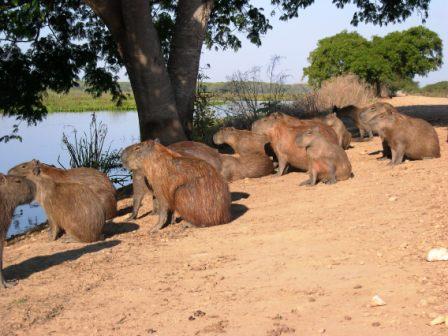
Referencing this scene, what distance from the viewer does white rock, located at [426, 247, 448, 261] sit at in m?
4.59

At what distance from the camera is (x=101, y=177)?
27.7 ft

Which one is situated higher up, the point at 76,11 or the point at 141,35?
the point at 76,11

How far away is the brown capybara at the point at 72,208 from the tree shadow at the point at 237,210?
60.7 inches

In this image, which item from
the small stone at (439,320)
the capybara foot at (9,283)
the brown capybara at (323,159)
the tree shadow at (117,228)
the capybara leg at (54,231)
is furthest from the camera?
the brown capybara at (323,159)

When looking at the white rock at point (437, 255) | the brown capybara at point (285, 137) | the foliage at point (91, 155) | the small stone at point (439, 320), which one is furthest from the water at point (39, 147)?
the small stone at point (439, 320)

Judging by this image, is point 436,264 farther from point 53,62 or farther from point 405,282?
point 53,62

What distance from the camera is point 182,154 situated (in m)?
8.40

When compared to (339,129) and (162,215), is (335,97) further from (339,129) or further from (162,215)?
(162,215)

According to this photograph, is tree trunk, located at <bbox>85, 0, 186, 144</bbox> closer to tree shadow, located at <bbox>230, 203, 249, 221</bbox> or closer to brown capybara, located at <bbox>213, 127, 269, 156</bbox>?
brown capybara, located at <bbox>213, 127, 269, 156</bbox>

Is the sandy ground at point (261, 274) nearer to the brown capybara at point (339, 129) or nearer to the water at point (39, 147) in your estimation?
the brown capybara at point (339, 129)

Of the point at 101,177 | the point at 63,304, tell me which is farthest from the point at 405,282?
the point at 101,177

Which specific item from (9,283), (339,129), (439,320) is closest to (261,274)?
(439,320)

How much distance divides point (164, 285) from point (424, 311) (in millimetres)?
2048

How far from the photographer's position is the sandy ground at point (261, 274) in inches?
158
